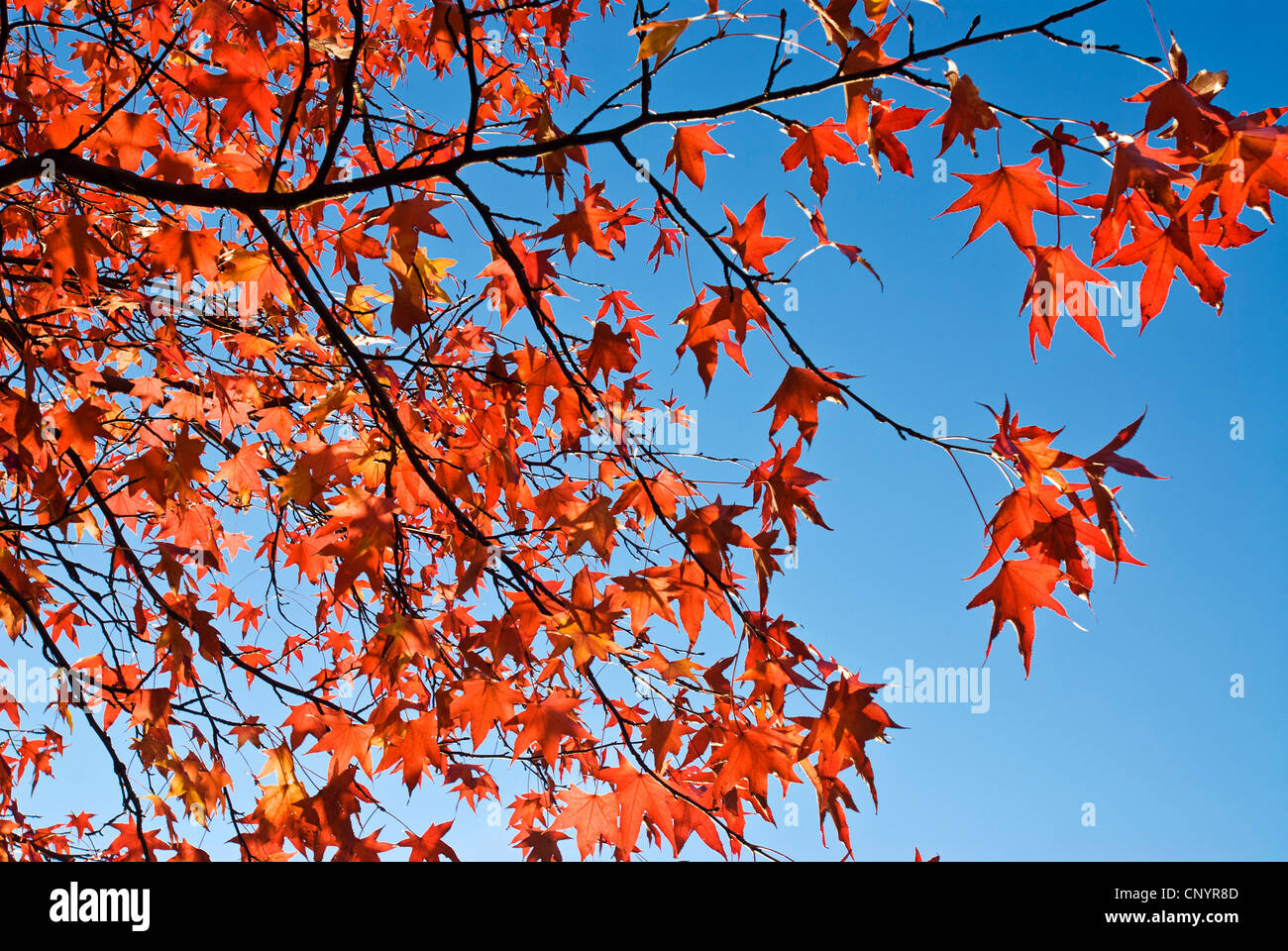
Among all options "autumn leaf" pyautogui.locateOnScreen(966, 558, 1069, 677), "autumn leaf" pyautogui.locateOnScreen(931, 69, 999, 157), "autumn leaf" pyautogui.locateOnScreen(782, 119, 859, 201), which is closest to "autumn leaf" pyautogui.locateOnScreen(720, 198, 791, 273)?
"autumn leaf" pyautogui.locateOnScreen(782, 119, 859, 201)

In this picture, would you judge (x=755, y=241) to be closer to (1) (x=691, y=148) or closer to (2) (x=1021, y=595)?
(1) (x=691, y=148)

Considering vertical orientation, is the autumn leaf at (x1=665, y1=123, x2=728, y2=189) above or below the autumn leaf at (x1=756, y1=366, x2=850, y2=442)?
above

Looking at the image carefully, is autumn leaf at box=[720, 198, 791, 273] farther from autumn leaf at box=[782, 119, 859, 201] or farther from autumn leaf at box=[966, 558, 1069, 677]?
autumn leaf at box=[966, 558, 1069, 677]

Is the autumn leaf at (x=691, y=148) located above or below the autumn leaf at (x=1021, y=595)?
above

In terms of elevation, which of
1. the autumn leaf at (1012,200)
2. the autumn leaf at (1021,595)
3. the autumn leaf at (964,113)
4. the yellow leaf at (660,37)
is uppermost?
the yellow leaf at (660,37)

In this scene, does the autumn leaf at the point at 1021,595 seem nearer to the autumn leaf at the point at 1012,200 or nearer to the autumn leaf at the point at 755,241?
the autumn leaf at the point at 1012,200

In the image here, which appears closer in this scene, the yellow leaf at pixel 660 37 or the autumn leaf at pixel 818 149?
the yellow leaf at pixel 660 37

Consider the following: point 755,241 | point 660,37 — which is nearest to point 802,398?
point 755,241

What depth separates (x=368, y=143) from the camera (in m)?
2.38

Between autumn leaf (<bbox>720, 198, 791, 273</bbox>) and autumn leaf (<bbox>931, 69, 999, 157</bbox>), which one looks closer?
autumn leaf (<bbox>931, 69, 999, 157</bbox>)

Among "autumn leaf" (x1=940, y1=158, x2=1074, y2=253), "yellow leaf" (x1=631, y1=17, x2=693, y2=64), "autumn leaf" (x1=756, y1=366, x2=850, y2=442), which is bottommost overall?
"autumn leaf" (x1=756, y1=366, x2=850, y2=442)

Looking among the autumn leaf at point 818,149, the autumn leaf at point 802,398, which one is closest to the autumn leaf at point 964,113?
the autumn leaf at point 818,149
